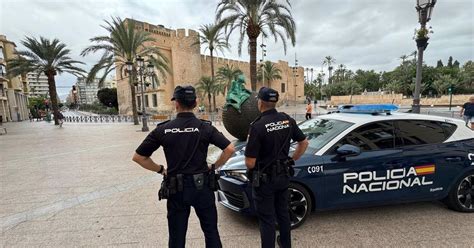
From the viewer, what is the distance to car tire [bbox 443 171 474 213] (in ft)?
11.0

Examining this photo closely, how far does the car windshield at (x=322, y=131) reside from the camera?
10.6 ft

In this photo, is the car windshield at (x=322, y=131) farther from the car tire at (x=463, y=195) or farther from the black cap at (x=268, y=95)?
the car tire at (x=463, y=195)

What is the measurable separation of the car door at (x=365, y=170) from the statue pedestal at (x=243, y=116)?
3291 millimetres

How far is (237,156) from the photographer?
340 centimetres

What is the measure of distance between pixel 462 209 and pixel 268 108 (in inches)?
125

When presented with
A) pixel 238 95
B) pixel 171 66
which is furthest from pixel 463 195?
pixel 171 66

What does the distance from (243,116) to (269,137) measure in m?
3.99

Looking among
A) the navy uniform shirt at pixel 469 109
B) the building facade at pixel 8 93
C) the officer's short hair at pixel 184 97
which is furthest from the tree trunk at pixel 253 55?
the building facade at pixel 8 93

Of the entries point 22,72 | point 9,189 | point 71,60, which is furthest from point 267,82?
point 9,189

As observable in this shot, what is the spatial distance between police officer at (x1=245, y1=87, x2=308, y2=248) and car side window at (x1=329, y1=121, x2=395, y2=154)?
1055 millimetres

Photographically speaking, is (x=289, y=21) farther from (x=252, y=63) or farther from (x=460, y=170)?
(x=460, y=170)

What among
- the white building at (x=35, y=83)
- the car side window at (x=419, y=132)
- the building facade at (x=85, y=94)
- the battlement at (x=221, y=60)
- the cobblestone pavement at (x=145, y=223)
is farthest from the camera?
the building facade at (x=85, y=94)

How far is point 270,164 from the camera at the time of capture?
2.38 m

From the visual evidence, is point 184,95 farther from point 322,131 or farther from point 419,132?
point 419,132
